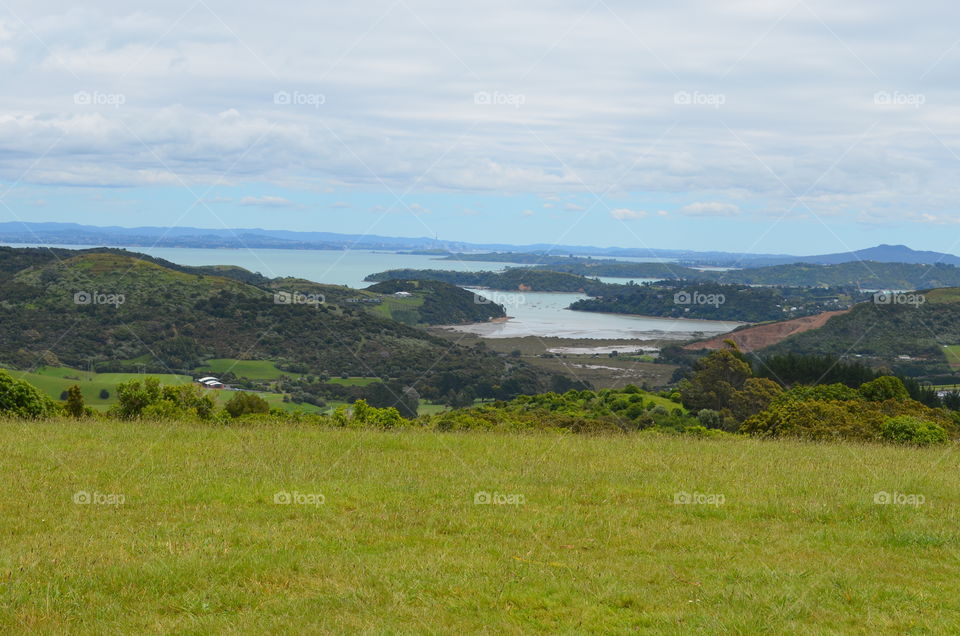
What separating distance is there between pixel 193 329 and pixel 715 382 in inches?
2545

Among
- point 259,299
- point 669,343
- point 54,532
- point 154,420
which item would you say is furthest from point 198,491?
point 669,343

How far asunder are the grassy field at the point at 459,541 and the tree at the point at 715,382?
20102 millimetres

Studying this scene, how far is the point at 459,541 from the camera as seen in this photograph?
28.0 ft

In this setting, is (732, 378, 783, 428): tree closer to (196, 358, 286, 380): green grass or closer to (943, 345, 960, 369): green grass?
(196, 358, 286, 380): green grass

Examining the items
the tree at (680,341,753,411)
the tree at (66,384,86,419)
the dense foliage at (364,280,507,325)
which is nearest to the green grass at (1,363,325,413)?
the tree at (680,341,753,411)

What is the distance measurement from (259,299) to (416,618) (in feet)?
307

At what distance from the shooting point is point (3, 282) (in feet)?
303

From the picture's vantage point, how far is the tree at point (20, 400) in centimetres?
1777

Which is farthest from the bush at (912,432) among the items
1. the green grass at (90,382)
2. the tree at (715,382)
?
the green grass at (90,382)

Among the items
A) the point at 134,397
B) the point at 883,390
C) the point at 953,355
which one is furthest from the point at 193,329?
the point at 953,355

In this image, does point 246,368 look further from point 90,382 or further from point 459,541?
point 459,541

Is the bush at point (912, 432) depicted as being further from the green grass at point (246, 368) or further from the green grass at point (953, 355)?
the green grass at point (953, 355)

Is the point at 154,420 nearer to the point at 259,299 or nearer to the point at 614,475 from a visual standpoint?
the point at 614,475

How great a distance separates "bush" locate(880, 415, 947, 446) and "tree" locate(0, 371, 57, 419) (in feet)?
64.8
